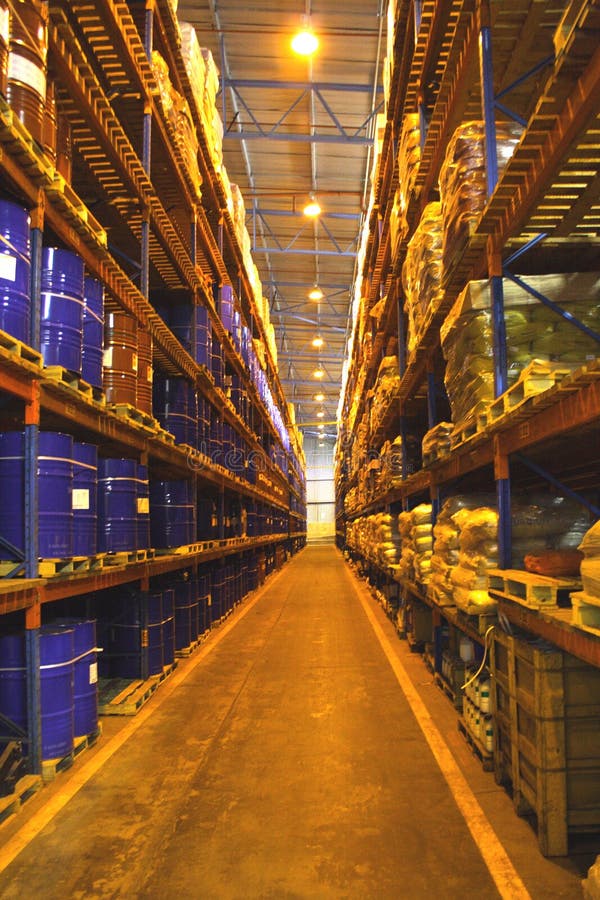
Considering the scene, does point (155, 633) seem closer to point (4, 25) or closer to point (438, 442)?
point (438, 442)

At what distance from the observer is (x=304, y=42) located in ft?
39.8

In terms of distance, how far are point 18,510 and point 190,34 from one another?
22.9ft

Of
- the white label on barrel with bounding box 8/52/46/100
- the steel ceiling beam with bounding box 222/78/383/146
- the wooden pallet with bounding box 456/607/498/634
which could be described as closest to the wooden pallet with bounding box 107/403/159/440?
the white label on barrel with bounding box 8/52/46/100

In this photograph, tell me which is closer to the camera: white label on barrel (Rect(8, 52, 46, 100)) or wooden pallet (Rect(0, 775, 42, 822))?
wooden pallet (Rect(0, 775, 42, 822))

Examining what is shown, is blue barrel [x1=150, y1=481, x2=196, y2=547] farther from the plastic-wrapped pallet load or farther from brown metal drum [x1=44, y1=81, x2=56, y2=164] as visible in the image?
brown metal drum [x1=44, y1=81, x2=56, y2=164]

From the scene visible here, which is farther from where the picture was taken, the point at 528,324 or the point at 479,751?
the point at 528,324

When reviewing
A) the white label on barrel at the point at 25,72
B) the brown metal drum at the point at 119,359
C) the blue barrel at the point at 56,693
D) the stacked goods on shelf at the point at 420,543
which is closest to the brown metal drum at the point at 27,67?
the white label on barrel at the point at 25,72

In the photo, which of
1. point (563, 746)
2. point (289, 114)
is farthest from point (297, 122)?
point (563, 746)

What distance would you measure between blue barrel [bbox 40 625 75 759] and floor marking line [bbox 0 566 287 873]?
0.73ft

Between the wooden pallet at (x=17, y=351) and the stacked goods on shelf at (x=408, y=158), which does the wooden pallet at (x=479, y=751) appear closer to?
the wooden pallet at (x=17, y=351)

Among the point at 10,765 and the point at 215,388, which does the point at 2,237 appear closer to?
the point at 10,765

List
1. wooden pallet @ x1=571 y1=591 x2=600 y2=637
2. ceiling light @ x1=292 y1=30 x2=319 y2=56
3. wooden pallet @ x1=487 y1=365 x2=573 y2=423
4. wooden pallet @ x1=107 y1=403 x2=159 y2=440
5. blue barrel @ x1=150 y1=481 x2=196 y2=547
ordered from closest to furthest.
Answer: wooden pallet @ x1=571 y1=591 x2=600 y2=637 < wooden pallet @ x1=487 y1=365 x2=573 y2=423 < wooden pallet @ x1=107 y1=403 x2=159 y2=440 < blue barrel @ x1=150 y1=481 x2=196 y2=547 < ceiling light @ x1=292 y1=30 x2=319 y2=56

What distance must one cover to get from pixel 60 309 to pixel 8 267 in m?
0.67

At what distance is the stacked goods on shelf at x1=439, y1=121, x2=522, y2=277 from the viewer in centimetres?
458
